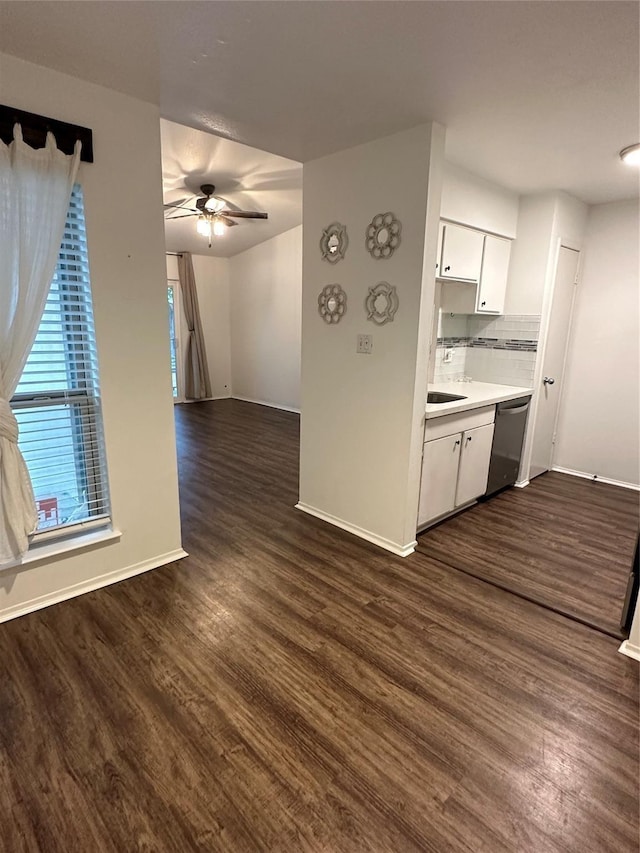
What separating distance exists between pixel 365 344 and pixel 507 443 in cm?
167

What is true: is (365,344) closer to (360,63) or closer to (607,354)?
(360,63)

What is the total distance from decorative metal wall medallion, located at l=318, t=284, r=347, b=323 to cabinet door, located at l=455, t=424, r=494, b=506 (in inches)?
48.0

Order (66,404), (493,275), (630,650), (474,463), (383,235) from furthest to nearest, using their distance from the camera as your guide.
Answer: (493,275) → (474,463) → (383,235) → (66,404) → (630,650)

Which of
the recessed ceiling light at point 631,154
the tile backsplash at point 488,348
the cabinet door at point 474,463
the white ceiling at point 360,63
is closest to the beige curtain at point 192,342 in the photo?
the tile backsplash at point 488,348

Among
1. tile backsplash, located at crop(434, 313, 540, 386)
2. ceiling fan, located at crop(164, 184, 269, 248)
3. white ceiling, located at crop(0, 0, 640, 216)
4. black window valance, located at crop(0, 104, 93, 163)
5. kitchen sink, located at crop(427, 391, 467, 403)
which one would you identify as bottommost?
kitchen sink, located at crop(427, 391, 467, 403)

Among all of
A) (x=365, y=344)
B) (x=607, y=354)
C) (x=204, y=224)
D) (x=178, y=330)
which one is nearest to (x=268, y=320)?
(x=178, y=330)

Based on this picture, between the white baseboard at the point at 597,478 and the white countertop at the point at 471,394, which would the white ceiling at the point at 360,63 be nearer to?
the white countertop at the point at 471,394

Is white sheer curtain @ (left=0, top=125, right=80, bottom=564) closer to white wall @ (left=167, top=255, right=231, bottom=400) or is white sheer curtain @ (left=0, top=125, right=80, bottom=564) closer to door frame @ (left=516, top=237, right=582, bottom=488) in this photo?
door frame @ (left=516, top=237, right=582, bottom=488)

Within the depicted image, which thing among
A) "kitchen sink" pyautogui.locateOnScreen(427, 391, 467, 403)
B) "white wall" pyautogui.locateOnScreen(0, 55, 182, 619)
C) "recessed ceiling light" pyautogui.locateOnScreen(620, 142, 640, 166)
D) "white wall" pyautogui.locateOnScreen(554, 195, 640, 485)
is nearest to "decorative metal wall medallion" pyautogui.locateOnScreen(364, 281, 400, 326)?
"kitchen sink" pyautogui.locateOnScreen(427, 391, 467, 403)

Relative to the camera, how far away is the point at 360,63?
1774 mm

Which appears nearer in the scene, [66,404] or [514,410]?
[66,404]

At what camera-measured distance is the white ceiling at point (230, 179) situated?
11.6 feet

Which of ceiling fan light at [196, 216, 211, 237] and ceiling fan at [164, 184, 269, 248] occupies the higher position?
ceiling fan at [164, 184, 269, 248]

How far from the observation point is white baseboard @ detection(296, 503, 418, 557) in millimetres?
2850
